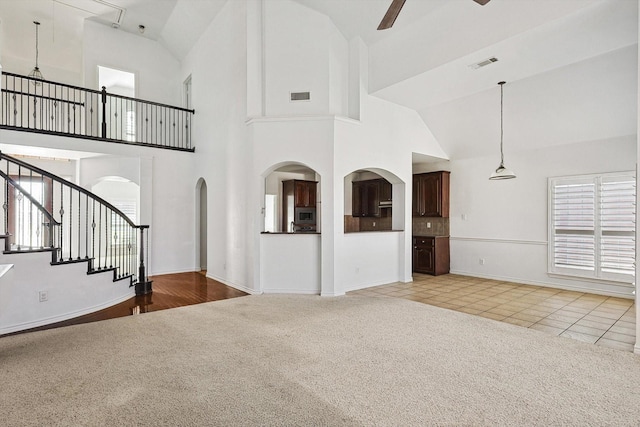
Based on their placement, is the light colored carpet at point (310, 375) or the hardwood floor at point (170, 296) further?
the hardwood floor at point (170, 296)

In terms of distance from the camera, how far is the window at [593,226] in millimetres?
5301

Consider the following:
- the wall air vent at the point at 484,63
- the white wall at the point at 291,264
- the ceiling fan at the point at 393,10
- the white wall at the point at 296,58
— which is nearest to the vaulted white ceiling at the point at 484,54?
the wall air vent at the point at 484,63

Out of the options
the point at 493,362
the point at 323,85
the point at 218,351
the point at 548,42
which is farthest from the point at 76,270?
the point at 548,42

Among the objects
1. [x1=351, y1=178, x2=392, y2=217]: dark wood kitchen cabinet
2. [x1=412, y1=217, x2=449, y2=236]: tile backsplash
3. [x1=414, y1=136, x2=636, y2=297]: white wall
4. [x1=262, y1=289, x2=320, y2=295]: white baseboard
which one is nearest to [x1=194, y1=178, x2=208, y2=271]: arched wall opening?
[x1=262, y1=289, x2=320, y2=295]: white baseboard

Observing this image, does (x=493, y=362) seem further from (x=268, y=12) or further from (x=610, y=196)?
(x=268, y=12)

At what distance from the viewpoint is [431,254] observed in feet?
24.5

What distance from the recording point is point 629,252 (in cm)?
527

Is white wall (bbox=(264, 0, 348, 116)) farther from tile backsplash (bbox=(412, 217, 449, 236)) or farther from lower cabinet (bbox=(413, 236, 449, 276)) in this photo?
tile backsplash (bbox=(412, 217, 449, 236))

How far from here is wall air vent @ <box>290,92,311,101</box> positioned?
5.57 meters

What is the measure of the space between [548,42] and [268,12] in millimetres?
4213

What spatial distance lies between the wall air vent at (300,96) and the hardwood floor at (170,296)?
135 inches

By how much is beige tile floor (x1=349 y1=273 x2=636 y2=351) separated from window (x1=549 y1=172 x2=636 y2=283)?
49cm

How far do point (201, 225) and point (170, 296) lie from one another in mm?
3133

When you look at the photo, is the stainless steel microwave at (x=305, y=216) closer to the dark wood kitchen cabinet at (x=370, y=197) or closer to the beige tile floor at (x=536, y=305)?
the dark wood kitchen cabinet at (x=370, y=197)
